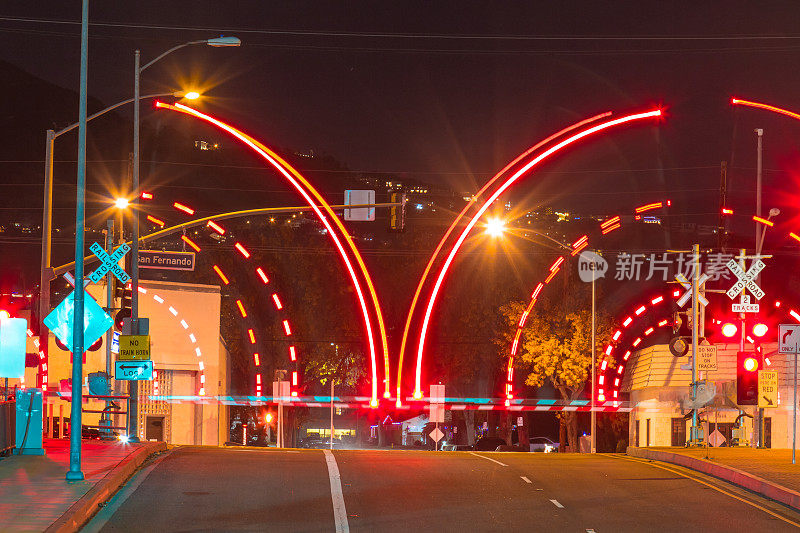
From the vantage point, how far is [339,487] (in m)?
19.4

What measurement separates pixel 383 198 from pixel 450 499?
114 metres

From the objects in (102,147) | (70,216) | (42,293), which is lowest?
(42,293)

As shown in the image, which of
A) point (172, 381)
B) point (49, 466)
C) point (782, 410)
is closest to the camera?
point (49, 466)

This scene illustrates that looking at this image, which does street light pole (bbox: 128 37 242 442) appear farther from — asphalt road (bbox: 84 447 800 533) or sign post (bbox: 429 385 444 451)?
sign post (bbox: 429 385 444 451)

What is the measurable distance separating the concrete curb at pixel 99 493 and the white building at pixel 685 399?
2722 cm

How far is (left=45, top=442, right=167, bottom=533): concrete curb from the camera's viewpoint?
45.7ft

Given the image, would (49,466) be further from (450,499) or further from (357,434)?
(357,434)

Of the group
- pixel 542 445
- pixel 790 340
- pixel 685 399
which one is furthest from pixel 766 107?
pixel 542 445

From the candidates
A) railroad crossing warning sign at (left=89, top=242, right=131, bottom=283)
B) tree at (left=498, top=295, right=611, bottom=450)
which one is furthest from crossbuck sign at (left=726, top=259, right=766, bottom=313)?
railroad crossing warning sign at (left=89, top=242, right=131, bottom=283)

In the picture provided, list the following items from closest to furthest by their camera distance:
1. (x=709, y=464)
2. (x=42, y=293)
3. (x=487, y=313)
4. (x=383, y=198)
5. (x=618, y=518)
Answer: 1. (x=618, y=518)
2. (x=709, y=464)
3. (x=42, y=293)
4. (x=487, y=313)
5. (x=383, y=198)

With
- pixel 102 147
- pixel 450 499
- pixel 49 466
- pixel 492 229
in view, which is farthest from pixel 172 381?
pixel 102 147

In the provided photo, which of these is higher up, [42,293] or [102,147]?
[102,147]

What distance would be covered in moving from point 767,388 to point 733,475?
7852 mm

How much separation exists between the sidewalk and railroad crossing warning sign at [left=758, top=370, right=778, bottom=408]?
14.7 m
